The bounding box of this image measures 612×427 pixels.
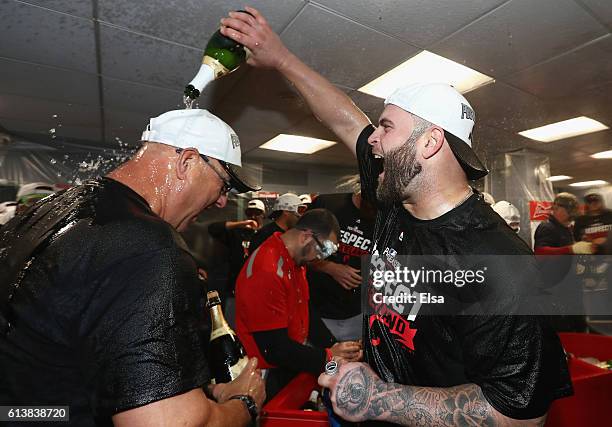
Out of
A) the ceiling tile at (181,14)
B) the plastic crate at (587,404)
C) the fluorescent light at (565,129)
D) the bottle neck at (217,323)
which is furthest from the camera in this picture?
the fluorescent light at (565,129)

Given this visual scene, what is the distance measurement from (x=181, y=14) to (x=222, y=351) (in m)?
2.77

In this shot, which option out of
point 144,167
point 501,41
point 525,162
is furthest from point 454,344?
point 525,162

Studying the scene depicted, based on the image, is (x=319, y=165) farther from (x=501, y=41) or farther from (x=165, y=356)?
(x=165, y=356)

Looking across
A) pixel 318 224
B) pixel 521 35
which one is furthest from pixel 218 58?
pixel 521 35

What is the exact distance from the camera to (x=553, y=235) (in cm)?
525

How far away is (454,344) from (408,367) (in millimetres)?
203

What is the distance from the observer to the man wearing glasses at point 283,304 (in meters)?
2.54

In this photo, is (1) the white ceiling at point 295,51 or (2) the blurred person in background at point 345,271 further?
(2) the blurred person in background at point 345,271

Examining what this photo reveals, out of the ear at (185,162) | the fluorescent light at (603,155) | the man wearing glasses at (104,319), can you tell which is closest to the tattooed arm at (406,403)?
the man wearing glasses at (104,319)

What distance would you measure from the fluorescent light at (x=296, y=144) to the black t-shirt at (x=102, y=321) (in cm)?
619

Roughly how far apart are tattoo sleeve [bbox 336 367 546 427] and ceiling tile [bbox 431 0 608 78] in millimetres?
3182

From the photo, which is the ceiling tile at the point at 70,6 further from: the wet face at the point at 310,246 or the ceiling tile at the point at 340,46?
→ the wet face at the point at 310,246

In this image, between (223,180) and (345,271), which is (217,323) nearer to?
(223,180)

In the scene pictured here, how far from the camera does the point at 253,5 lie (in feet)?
10.3
